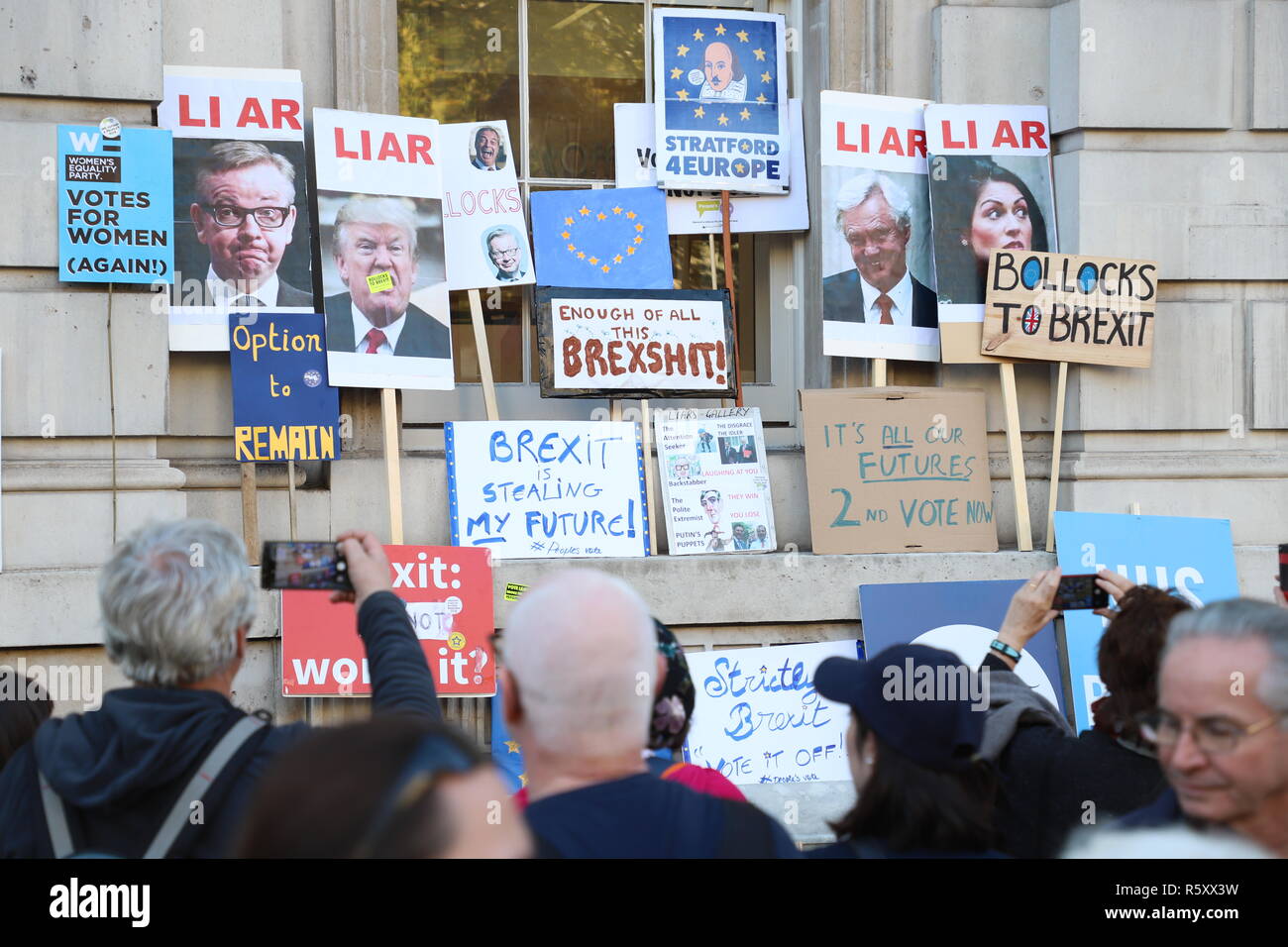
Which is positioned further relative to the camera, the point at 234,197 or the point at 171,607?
the point at 234,197

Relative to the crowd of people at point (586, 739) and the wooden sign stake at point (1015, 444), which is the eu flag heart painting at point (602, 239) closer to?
the wooden sign stake at point (1015, 444)

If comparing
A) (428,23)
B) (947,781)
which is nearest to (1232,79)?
(428,23)

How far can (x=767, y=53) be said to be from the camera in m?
6.38

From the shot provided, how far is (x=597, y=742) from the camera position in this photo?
190 centimetres

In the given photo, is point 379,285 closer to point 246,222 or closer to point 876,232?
point 246,222

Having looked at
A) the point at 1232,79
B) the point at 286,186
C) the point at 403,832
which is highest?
the point at 1232,79

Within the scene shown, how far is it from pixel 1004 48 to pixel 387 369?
3.26 metres

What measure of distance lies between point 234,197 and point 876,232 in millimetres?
2889

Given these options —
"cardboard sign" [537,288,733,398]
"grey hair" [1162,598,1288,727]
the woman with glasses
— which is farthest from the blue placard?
"grey hair" [1162,598,1288,727]

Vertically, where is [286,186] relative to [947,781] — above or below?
above

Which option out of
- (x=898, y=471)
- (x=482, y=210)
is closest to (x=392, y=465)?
(x=482, y=210)

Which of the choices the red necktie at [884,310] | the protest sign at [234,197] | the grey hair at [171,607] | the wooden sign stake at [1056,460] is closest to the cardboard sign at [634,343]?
the red necktie at [884,310]

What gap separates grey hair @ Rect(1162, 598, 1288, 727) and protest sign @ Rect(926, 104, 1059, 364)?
424 cm
